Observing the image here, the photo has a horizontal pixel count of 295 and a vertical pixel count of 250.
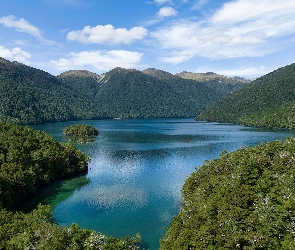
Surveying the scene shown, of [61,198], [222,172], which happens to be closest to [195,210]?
[222,172]

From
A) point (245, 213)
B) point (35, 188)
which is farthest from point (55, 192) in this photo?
point (245, 213)

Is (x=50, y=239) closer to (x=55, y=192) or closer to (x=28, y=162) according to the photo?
(x=55, y=192)

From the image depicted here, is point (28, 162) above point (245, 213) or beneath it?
above

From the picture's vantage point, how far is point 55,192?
70.3 metres

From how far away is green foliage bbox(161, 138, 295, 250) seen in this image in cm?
3219

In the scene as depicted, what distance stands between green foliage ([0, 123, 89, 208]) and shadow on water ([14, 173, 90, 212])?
1723mm

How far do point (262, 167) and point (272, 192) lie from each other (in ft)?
36.6

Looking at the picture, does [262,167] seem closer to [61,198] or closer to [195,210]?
[195,210]

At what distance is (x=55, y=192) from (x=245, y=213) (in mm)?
49885

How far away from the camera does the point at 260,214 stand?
34219 millimetres

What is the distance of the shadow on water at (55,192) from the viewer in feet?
202

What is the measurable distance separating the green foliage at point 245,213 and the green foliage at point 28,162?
35052mm

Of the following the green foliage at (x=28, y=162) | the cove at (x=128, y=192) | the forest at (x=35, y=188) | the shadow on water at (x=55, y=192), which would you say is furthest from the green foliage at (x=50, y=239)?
the shadow on water at (x=55, y=192)

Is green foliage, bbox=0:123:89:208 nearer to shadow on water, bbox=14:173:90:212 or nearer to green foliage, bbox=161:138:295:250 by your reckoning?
shadow on water, bbox=14:173:90:212
